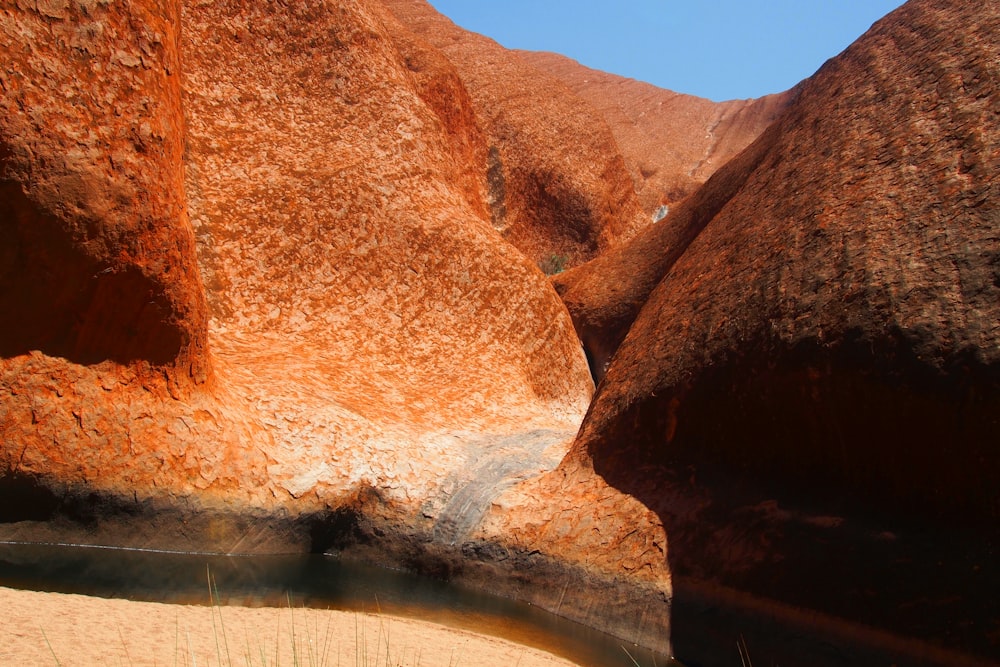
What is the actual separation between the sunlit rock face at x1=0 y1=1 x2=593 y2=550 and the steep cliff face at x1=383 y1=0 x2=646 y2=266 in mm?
4972

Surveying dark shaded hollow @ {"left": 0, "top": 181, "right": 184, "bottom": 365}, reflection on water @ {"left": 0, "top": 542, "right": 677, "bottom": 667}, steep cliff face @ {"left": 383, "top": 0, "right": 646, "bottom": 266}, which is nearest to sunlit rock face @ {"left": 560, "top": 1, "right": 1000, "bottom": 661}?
reflection on water @ {"left": 0, "top": 542, "right": 677, "bottom": 667}

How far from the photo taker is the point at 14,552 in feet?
19.9

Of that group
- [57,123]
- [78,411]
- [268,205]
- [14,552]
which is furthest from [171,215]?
[268,205]

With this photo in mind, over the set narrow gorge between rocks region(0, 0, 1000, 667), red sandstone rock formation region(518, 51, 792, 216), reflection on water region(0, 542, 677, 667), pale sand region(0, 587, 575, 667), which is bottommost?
reflection on water region(0, 542, 677, 667)

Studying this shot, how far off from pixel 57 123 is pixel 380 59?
24.0ft

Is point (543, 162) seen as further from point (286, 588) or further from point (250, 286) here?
point (286, 588)

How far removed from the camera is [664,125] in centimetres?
3425

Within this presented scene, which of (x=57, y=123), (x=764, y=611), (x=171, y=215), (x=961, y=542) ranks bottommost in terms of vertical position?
(x=764, y=611)

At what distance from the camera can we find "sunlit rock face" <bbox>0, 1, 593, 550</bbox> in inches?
256

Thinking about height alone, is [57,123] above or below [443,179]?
below

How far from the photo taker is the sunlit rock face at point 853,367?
5.35 metres

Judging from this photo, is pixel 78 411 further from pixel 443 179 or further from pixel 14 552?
pixel 443 179

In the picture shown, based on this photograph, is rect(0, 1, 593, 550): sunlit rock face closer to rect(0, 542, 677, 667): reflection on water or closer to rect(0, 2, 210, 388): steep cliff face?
rect(0, 2, 210, 388): steep cliff face

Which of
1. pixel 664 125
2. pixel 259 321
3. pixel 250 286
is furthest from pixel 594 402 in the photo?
pixel 664 125
